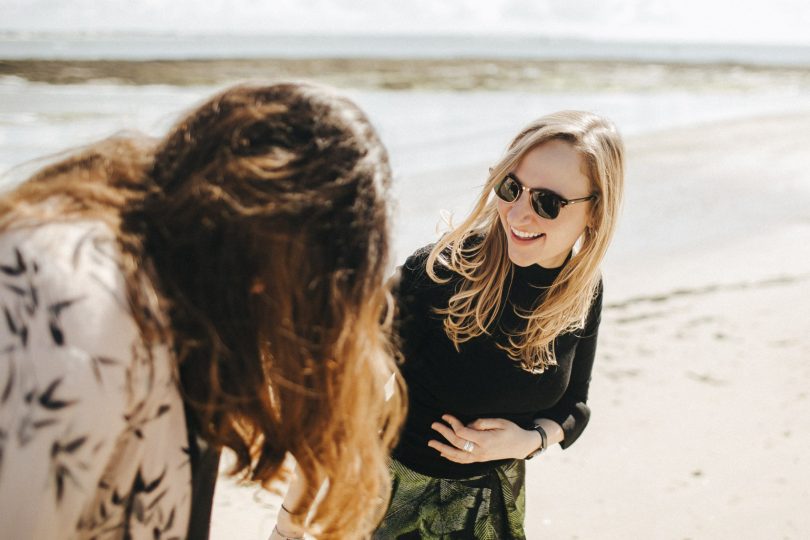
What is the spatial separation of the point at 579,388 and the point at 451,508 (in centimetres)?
56

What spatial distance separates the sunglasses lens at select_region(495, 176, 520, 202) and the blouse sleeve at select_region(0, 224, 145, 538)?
1361 mm

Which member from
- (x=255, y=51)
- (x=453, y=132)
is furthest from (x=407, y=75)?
(x=255, y=51)

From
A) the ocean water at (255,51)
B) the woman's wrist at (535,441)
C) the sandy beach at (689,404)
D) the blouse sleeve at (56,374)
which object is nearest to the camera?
the blouse sleeve at (56,374)

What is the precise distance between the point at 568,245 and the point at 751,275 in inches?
216

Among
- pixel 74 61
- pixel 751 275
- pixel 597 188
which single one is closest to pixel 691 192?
pixel 751 275

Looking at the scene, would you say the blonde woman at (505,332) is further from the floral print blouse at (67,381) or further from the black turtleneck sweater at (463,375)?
the floral print blouse at (67,381)

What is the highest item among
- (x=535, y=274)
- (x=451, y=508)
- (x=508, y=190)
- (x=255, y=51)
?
(x=508, y=190)

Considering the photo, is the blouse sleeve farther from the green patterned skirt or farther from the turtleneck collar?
the turtleneck collar

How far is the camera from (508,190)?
2.15 metres

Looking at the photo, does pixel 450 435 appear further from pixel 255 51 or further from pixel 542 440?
pixel 255 51

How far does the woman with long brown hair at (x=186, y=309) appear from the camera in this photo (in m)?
0.95

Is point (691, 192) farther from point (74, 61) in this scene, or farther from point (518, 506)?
point (74, 61)

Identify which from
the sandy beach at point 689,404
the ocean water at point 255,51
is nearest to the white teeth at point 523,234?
the sandy beach at point 689,404

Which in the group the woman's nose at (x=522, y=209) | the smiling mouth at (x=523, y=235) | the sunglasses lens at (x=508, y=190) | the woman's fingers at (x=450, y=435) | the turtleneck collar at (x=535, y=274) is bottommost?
the woman's fingers at (x=450, y=435)
